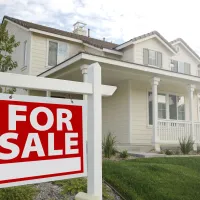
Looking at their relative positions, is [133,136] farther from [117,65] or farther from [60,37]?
[60,37]

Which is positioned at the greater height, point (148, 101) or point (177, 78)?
point (177, 78)

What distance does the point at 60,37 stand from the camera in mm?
13586

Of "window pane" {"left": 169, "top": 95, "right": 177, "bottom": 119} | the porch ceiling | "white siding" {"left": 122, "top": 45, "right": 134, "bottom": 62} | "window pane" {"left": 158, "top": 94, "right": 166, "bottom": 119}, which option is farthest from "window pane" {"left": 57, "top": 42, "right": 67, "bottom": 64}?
"window pane" {"left": 169, "top": 95, "right": 177, "bottom": 119}

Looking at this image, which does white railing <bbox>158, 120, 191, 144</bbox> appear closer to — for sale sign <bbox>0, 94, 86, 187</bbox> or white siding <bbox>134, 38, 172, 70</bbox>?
white siding <bbox>134, 38, 172, 70</bbox>

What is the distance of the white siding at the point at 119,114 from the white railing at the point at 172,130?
5.52ft

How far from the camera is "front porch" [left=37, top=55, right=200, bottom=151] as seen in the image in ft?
33.9

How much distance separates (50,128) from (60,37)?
12.3 metres

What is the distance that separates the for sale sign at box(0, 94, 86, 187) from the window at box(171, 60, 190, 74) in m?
14.6

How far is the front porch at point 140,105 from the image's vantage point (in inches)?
407

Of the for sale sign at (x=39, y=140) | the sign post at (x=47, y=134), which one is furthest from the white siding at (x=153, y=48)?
the for sale sign at (x=39, y=140)

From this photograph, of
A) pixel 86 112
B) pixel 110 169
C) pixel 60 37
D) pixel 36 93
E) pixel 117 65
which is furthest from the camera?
pixel 60 37

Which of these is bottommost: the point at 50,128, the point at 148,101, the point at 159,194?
the point at 159,194

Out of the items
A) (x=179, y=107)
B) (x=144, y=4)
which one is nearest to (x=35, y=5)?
(x=144, y=4)

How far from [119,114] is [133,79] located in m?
1.78
